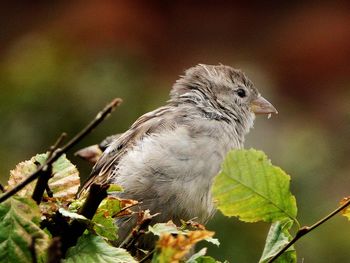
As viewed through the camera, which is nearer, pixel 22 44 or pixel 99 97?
pixel 99 97

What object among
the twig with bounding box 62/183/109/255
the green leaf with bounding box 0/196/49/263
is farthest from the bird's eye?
the green leaf with bounding box 0/196/49/263

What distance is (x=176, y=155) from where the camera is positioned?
2.85m

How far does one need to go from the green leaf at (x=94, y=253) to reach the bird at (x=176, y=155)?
94 cm

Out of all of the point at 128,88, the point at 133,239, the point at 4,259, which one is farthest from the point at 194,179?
the point at 128,88

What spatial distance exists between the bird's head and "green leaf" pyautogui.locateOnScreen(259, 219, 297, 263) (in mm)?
1856

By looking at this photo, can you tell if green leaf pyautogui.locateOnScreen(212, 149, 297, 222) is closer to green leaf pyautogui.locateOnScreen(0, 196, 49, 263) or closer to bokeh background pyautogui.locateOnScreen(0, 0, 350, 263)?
green leaf pyautogui.locateOnScreen(0, 196, 49, 263)

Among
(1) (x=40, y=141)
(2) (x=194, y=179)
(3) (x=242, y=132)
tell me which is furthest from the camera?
(1) (x=40, y=141)

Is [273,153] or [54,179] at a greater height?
[54,179]

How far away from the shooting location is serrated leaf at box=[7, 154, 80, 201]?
4.82 ft

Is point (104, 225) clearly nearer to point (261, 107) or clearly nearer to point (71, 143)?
point (71, 143)

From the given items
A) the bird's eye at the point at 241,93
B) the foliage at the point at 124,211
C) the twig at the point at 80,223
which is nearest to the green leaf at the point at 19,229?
the foliage at the point at 124,211

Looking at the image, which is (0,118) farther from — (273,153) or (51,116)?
(273,153)

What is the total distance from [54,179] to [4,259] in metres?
0.28

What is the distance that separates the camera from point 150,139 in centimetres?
299
